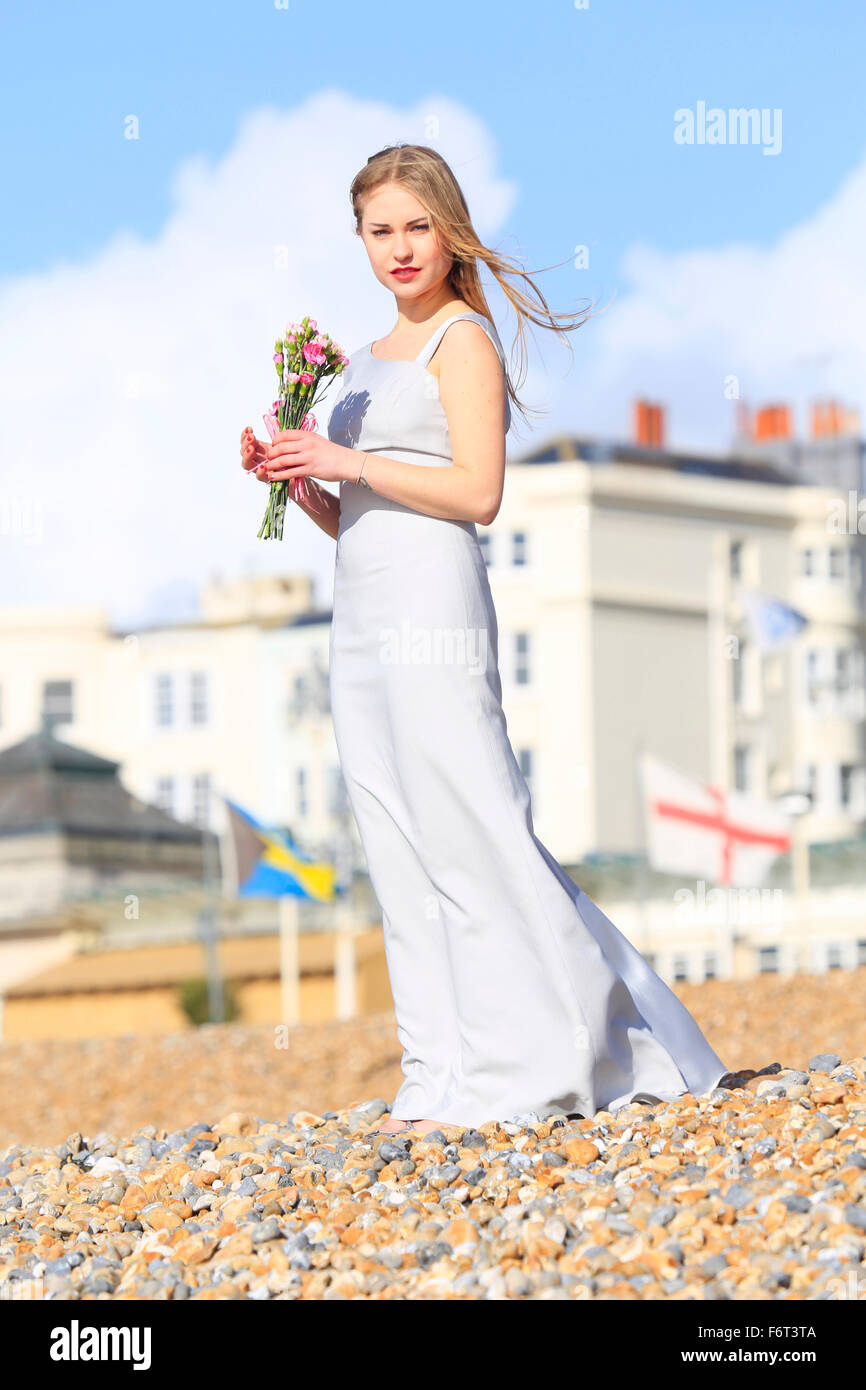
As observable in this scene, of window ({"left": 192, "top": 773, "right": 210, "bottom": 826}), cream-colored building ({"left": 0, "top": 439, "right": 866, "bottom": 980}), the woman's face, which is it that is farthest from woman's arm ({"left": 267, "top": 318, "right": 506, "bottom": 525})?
window ({"left": 192, "top": 773, "right": 210, "bottom": 826})

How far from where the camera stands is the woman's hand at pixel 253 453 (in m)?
4.09

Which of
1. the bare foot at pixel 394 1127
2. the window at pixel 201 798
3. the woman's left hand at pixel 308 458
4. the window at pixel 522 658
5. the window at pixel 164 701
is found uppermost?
the woman's left hand at pixel 308 458

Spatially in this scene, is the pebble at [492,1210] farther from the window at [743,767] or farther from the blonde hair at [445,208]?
the window at [743,767]

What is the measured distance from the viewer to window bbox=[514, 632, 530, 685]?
39250 millimetres

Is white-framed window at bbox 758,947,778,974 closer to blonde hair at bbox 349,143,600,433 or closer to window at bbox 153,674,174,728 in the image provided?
window at bbox 153,674,174,728

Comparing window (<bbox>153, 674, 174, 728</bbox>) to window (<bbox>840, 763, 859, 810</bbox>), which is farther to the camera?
window (<bbox>153, 674, 174, 728</bbox>)

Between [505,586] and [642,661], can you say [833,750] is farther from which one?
[505,586]

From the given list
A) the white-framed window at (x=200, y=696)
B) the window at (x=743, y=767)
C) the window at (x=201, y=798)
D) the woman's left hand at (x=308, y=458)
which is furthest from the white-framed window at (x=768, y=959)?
the woman's left hand at (x=308, y=458)

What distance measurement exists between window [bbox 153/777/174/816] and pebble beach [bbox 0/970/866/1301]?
127 ft

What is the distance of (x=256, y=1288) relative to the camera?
3.11 metres

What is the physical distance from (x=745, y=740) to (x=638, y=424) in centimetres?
801

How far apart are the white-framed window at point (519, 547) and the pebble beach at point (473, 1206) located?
3520cm

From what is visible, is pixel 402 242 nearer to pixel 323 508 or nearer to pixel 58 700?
pixel 323 508

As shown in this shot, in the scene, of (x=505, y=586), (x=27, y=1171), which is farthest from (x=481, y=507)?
(x=505, y=586)
